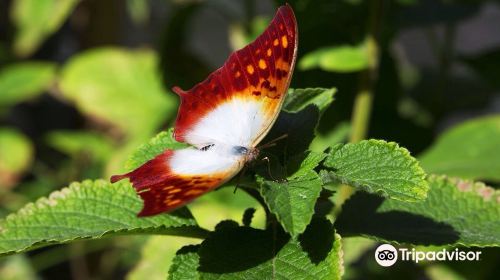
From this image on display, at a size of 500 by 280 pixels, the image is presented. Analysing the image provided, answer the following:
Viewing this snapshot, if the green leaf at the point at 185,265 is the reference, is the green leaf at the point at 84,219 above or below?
above

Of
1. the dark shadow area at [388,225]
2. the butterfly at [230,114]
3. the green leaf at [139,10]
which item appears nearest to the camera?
the butterfly at [230,114]

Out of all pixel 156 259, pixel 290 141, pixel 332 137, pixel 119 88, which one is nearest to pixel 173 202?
pixel 290 141

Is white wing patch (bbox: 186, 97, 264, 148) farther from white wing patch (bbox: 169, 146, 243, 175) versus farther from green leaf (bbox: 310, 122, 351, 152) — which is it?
green leaf (bbox: 310, 122, 351, 152)

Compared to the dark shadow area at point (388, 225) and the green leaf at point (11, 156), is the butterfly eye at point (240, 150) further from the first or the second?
the green leaf at point (11, 156)

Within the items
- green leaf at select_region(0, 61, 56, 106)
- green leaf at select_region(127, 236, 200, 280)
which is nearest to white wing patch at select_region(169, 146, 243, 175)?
green leaf at select_region(127, 236, 200, 280)

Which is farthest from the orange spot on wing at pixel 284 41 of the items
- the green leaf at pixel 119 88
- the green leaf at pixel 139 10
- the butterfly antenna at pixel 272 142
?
the green leaf at pixel 139 10

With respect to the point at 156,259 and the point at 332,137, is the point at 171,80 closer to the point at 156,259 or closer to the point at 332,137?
the point at 332,137
